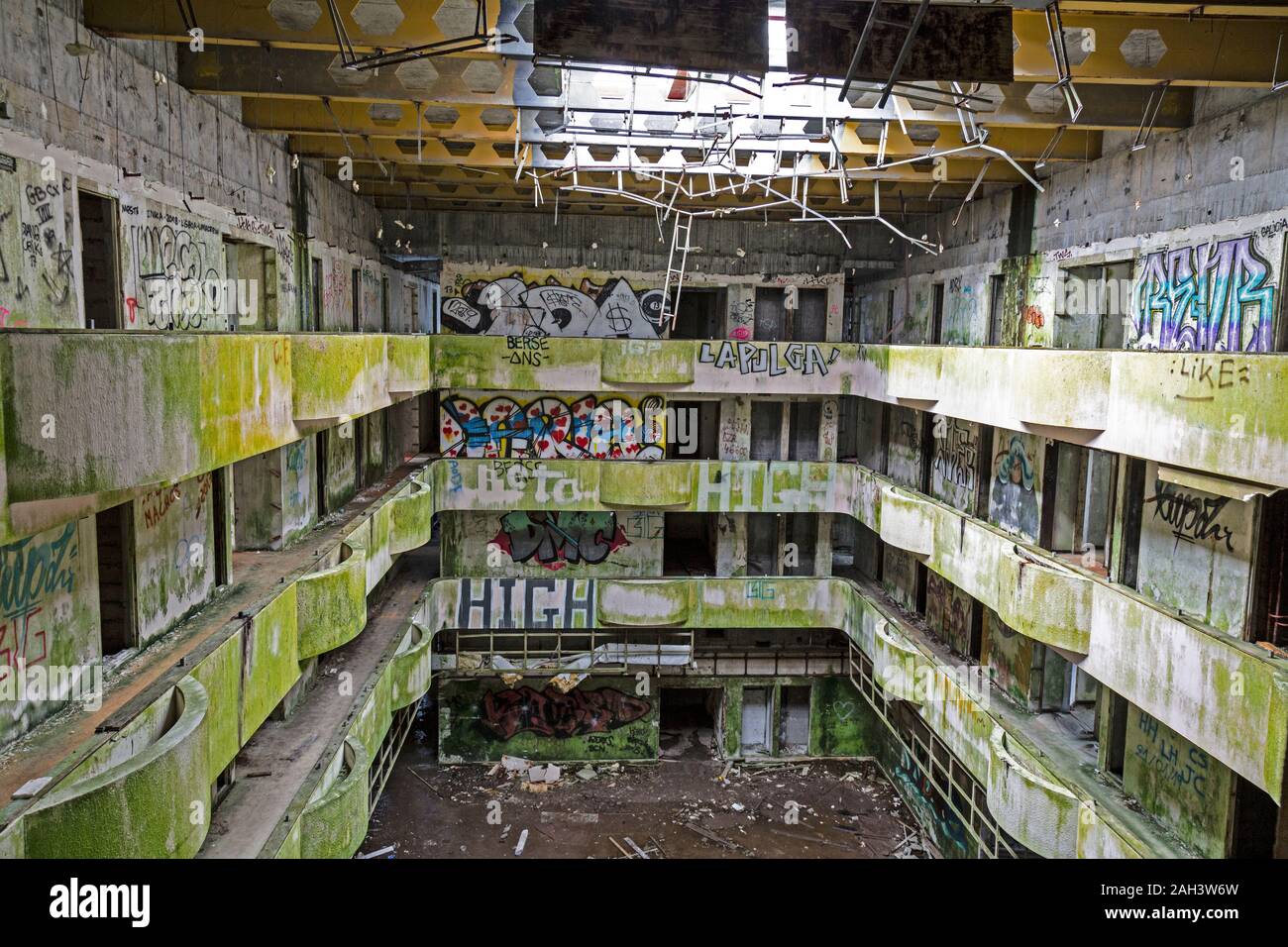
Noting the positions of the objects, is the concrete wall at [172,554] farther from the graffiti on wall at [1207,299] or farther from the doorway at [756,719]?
the doorway at [756,719]

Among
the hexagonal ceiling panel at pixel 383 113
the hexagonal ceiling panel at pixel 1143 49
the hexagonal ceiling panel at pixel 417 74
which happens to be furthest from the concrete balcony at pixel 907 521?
the hexagonal ceiling panel at pixel 383 113

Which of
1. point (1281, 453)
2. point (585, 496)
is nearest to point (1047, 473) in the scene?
point (1281, 453)

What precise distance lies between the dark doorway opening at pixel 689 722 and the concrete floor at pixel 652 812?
432mm

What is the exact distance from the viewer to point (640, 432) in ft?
83.5

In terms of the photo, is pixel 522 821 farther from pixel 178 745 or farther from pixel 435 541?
pixel 178 745

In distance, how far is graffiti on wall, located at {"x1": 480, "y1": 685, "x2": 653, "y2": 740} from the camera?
25.2 m

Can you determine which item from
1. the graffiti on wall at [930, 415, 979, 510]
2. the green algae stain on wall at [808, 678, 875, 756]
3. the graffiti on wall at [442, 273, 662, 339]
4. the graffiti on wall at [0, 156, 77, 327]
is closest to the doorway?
the green algae stain on wall at [808, 678, 875, 756]

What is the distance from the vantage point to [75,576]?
377 inches

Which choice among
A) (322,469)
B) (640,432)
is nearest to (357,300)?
(322,469)

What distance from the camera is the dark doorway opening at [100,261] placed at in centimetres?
998

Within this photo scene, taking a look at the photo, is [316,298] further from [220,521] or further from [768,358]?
[768,358]

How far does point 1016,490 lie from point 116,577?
15.3m

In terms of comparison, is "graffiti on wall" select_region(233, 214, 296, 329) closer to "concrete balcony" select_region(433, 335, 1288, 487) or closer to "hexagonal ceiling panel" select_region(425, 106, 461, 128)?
"hexagonal ceiling panel" select_region(425, 106, 461, 128)

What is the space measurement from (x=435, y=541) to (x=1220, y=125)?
22774mm
